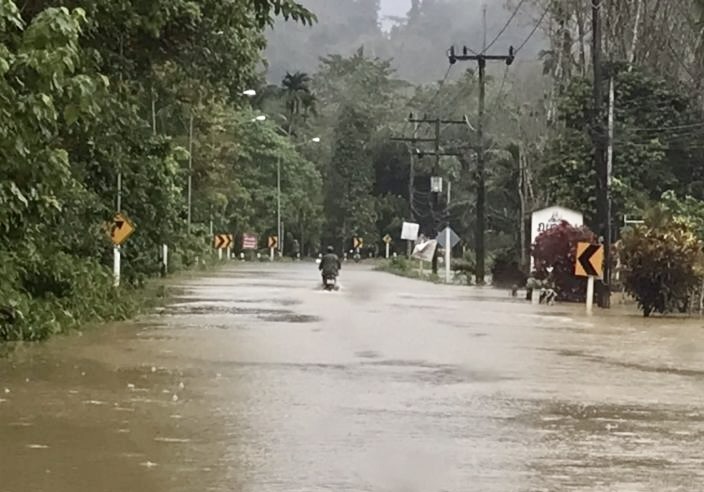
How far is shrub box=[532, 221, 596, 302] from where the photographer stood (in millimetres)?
38250

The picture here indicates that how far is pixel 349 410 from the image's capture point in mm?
13414

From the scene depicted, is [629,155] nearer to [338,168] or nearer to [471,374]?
[471,374]

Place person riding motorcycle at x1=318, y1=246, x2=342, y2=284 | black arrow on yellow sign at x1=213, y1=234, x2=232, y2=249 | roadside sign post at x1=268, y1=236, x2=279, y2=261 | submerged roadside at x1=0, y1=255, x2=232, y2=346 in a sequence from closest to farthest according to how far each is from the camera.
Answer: submerged roadside at x1=0, y1=255, x2=232, y2=346, person riding motorcycle at x1=318, y1=246, x2=342, y2=284, black arrow on yellow sign at x1=213, y1=234, x2=232, y2=249, roadside sign post at x1=268, y1=236, x2=279, y2=261

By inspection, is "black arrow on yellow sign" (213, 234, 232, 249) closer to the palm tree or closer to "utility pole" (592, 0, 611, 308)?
"utility pole" (592, 0, 611, 308)

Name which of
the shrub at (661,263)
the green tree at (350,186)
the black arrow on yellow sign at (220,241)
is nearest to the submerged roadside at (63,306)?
the shrub at (661,263)

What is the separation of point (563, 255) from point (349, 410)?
2589 cm

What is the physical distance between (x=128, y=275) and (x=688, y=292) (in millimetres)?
14300

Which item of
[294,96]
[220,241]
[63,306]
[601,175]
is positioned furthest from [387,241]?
[63,306]

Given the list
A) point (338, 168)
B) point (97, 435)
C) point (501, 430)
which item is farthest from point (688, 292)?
point (338, 168)

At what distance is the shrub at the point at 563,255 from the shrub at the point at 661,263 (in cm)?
514

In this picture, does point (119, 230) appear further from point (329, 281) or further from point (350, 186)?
point (350, 186)

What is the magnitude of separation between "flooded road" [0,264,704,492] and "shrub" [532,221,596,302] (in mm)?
12796

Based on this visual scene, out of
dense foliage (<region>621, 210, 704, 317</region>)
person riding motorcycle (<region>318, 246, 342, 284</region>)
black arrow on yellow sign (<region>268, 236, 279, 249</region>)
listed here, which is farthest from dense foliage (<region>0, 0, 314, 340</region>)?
black arrow on yellow sign (<region>268, 236, 279, 249</region>)

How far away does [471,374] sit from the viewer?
56.2ft
